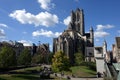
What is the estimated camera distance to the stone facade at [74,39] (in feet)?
460

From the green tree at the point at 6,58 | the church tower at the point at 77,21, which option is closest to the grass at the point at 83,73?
the green tree at the point at 6,58

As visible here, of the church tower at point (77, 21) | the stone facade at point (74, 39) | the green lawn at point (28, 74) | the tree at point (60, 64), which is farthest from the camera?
the church tower at point (77, 21)

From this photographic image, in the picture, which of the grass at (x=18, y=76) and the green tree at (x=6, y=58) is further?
the green tree at (x=6, y=58)

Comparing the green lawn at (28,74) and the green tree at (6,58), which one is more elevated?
the green tree at (6,58)

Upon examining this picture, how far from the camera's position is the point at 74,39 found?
14900 cm

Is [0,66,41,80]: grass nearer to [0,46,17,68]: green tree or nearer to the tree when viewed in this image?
[0,46,17,68]: green tree

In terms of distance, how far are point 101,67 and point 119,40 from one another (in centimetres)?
8318

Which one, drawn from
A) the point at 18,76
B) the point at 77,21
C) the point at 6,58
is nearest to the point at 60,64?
the point at 18,76

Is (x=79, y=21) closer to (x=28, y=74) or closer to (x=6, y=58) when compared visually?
(x=28, y=74)

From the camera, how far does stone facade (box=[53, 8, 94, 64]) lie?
5517 inches

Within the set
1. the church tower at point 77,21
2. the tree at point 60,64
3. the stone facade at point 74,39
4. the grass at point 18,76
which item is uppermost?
the church tower at point 77,21

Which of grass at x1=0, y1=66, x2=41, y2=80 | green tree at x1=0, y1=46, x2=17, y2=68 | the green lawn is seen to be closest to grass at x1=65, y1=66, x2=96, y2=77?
the green lawn

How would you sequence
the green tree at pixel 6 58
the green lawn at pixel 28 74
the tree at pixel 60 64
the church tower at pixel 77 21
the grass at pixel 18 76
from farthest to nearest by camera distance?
the church tower at pixel 77 21
the green tree at pixel 6 58
the tree at pixel 60 64
the green lawn at pixel 28 74
the grass at pixel 18 76

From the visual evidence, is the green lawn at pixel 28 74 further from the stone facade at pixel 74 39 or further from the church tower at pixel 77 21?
the church tower at pixel 77 21
